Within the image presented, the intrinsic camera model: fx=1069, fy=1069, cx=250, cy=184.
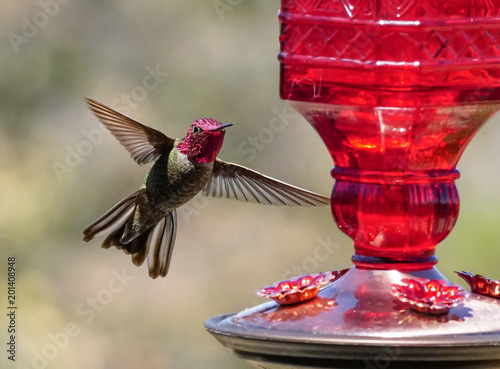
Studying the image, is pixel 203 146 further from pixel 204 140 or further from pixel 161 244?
pixel 161 244

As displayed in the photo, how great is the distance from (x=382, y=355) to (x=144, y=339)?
Result: 565 centimetres

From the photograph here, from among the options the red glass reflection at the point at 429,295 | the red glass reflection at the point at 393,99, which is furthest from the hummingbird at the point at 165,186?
the red glass reflection at the point at 429,295

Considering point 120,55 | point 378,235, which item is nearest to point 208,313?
point 120,55

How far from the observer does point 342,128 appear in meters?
2.59

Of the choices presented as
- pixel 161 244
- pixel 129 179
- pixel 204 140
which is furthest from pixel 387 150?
pixel 129 179

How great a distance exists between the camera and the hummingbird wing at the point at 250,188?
148 inches

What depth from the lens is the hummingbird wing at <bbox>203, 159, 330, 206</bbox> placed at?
375 centimetres

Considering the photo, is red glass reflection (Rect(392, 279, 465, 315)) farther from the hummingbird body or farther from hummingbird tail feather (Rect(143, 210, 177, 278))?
hummingbird tail feather (Rect(143, 210, 177, 278))

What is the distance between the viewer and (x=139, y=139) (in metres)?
4.21

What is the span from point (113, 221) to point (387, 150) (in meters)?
2.06

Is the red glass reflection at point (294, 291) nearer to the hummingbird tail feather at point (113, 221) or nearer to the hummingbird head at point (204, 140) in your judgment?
the hummingbird head at point (204, 140)

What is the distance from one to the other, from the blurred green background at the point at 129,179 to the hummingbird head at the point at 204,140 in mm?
3493

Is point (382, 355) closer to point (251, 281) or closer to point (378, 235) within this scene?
point (378, 235)

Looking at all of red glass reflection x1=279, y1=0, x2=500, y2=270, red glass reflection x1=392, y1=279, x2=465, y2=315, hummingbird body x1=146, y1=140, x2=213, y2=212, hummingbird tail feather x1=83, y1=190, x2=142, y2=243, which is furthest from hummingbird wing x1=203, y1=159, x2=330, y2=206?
red glass reflection x1=392, y1=279, x2=465, y2=315
